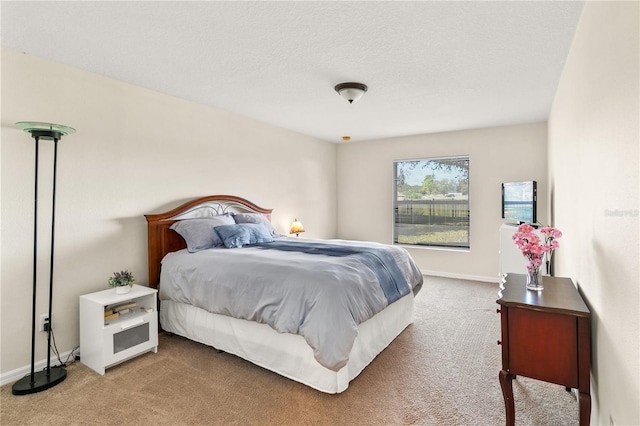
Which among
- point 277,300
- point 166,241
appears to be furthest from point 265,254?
point 166,241

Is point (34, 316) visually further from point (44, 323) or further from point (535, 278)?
point (535, 278)

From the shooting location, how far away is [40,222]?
2727 mm

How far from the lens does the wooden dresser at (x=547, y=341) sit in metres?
1.61

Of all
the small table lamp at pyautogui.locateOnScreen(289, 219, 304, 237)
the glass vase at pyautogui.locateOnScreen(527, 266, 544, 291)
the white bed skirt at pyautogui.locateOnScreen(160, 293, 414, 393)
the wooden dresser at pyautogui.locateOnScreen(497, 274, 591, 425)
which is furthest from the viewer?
the small table lamp at pyautogui.locateOnScreen(289, 219, 304, 237)

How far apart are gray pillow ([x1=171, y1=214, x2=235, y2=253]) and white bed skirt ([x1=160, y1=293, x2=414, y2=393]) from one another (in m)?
0.59

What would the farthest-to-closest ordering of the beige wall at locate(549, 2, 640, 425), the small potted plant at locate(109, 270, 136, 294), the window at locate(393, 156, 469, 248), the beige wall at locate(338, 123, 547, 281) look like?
the window at locate(393, 156, 469, 248) → the beige wall at locate(338, 123, 547, 281) → the small potted plant at locate(109, 270, 136, 294) → the beige wall at locate(549, 2, 640, 425)

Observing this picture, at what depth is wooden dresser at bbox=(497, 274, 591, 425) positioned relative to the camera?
161cm

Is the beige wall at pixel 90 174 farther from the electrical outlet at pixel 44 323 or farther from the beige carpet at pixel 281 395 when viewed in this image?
the beige carpet at pixel 281 395

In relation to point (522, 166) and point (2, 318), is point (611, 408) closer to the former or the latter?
point (2, 318)

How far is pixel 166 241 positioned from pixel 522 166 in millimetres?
4980

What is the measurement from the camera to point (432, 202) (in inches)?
236

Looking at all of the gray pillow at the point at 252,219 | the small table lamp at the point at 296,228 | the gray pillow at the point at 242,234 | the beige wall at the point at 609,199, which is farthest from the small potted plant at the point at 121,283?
the beige wall at the point at 609,199

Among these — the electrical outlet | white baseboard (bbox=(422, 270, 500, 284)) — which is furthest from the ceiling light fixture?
white baseboard (bbox=(422, 270, 500, 284))

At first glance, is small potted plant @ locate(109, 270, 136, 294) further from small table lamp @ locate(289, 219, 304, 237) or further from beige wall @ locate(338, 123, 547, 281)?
beige wall @ locate(338, 123, 547, 281)
